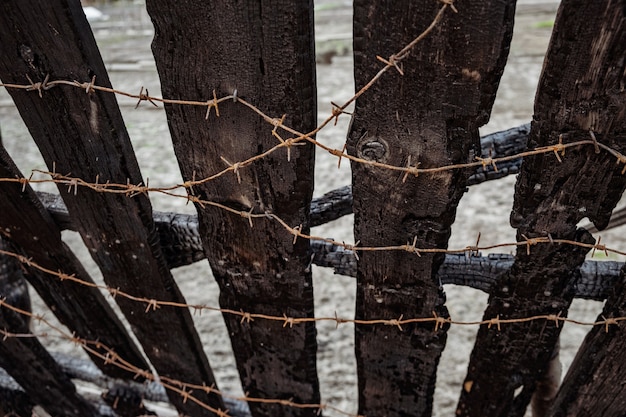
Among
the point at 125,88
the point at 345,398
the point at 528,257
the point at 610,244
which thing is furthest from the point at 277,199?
the point at 125,88

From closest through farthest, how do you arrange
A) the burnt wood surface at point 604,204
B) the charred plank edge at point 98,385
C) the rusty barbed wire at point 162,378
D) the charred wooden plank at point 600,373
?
the burnt wood surface at point 604,204 → the charred wooden plank at point 600,373 → the rusty barbed wire at point 162,378 → the charred plank edge at point 98,385

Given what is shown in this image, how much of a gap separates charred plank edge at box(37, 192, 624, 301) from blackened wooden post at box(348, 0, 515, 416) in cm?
8

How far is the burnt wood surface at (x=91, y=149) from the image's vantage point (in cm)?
80

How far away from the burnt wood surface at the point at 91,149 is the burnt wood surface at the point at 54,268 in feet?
0.32

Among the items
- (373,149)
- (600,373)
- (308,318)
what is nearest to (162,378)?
(308,318)

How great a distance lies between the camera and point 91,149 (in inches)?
36.9

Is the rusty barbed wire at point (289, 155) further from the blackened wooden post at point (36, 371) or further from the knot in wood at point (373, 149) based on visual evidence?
the blackened wooden post at point (36, 371)

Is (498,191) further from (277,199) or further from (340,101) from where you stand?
(277,199)

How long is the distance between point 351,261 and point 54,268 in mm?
728

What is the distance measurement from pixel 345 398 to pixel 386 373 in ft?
3.37

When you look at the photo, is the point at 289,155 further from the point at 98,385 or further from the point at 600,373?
the point at 98,385

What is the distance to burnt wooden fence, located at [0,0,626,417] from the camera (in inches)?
28.5

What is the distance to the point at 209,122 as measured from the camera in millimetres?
865

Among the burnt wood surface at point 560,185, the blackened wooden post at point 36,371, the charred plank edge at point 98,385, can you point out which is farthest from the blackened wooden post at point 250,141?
the blackened wooden post at point 36,371
